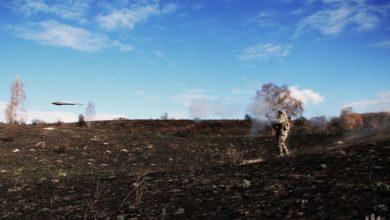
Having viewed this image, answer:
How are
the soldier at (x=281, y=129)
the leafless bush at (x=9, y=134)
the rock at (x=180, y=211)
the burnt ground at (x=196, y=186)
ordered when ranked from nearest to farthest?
the burnt ground at (x=196, y=186), the rock at (x=180, y=211), the soldier at (x=281, y=129), the leafless bush at (x=9, y=134)

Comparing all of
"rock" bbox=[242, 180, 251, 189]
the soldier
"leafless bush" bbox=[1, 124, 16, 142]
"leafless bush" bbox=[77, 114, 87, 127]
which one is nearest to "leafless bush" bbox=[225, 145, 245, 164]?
the soldier

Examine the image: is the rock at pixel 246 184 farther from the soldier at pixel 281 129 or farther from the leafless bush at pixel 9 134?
the leafless bush at pixel 9 134

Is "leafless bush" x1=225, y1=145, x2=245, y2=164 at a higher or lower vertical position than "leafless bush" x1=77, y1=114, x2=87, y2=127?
lower

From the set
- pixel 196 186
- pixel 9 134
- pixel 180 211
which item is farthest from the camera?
pixel 9 134

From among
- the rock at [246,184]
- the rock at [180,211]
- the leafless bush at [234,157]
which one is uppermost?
the leafless bush at [234,157]

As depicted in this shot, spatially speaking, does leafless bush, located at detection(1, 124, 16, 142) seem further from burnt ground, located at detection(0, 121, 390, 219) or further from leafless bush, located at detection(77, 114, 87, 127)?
leafless bush, located at detection(77, 114, 87, 127)

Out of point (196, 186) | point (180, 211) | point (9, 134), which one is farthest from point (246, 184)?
point (9, 134)

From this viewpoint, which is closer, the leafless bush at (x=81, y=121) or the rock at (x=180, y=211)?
the rock at (x=180, y=211)

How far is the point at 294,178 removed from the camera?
41.4 feet

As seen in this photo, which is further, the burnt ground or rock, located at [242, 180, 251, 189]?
rock, located at [242, 180, 251, 189]

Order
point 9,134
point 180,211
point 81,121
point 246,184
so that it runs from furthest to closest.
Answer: point 81,121 → point 9,134 → point 246,184 → point 180,211

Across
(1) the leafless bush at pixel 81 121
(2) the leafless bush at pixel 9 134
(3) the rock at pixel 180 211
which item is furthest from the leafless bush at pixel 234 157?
(1) the leafless bush at pixel 81 121

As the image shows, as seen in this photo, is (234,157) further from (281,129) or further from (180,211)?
(180,211)

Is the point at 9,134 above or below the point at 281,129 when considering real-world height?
below
